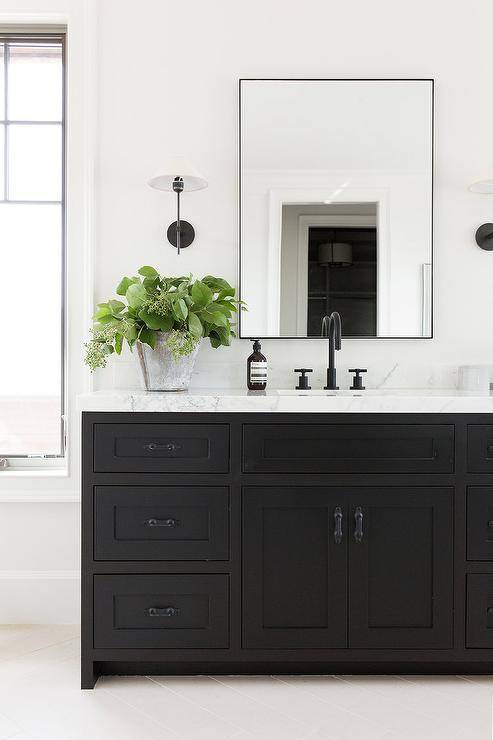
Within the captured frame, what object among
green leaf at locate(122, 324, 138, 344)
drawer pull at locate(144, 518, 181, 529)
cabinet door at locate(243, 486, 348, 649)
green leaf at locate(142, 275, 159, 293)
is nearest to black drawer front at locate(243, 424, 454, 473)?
cabinet door at locate(243, 486, 348, 649)

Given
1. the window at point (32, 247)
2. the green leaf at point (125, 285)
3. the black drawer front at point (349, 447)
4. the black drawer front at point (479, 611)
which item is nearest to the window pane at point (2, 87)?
the window at point (32, 247)

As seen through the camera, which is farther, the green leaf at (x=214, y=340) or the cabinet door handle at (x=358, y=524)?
the green leaf at (x=214, y=340)

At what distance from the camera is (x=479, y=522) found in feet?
6.55

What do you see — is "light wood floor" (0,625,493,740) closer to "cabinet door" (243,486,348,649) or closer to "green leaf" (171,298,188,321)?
"cabinet door" (243,486,348,649)

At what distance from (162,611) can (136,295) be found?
3.54ft

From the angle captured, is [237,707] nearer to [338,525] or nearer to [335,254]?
[338,525]

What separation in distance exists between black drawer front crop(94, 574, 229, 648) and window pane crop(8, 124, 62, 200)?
1650 mm

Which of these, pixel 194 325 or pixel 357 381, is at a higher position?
pixel 194 325

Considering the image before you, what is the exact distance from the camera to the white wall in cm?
248

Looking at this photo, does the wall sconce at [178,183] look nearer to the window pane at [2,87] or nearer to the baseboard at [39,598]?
the window pane at [2,87]

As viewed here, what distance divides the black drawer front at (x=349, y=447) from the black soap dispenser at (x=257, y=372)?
378 mm

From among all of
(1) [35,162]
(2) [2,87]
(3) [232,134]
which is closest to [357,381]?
(3) [232,134]

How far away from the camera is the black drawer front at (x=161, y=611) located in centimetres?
198

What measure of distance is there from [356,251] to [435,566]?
1.26 m
